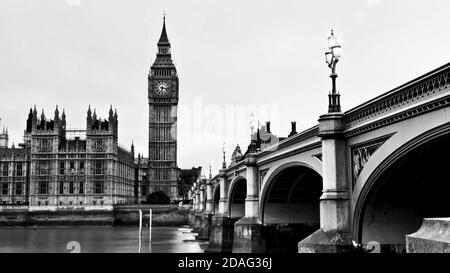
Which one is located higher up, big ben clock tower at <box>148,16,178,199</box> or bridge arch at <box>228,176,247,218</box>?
big ben clock tower at <box>148,16,178,199</box>

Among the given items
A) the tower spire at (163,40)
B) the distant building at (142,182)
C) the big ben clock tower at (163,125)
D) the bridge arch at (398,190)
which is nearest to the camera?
the bridge arch at (398,190)

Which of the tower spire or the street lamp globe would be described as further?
the tower spire

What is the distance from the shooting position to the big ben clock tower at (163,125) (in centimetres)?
15400

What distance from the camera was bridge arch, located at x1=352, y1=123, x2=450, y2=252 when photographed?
1436cm

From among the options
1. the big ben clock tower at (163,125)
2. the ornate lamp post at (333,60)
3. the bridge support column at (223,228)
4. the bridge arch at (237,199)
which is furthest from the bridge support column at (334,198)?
the big ben clock tower at (163,125)

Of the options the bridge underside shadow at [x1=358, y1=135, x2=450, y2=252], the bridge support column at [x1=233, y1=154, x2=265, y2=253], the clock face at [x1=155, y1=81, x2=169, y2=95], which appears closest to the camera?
the bridge underside shadow at [x1=358, y1=135, x2=450, y2=252]

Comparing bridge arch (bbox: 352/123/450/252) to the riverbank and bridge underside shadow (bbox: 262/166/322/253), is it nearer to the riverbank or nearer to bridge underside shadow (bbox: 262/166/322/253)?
bridge underside shadow (bbox: 262/166/322/253)

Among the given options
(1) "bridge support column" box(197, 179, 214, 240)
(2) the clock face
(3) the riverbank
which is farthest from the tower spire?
(1) "bridge support column" box(197, 179, 214, 240)

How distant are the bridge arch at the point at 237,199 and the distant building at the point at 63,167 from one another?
271 feet

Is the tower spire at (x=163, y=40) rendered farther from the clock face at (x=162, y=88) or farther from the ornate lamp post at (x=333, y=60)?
the ornate lamp post at (x=333, y=60)

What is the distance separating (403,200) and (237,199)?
34287 mm

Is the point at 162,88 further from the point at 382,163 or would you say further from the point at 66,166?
the point at 382,163

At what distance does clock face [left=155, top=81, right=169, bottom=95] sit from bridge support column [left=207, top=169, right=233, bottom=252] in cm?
11064

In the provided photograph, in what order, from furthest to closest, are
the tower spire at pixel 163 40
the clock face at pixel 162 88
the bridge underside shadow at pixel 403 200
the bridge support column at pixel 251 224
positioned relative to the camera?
the tower spire at pixel 163 40 < the clock face at pixel 162 88 < the bridge support column at pixel 251 224 < the bridge underside shadow at pixel 403 200
